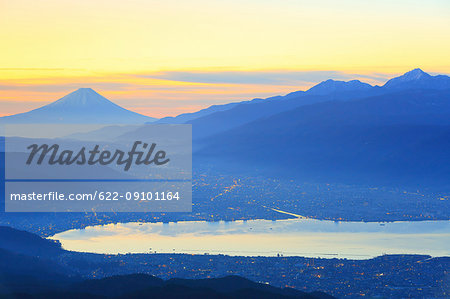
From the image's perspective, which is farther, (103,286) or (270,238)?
(270,238)

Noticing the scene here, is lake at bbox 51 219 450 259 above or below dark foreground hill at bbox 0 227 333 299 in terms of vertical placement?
below

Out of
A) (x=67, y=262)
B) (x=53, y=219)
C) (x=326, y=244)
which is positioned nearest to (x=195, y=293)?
(x=67, y=262)

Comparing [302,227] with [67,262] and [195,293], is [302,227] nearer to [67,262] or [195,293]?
[67,262]

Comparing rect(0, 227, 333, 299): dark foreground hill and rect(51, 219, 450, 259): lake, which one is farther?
rect(51, 219, 450, 259): lake

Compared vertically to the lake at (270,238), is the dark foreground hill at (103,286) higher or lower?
higher

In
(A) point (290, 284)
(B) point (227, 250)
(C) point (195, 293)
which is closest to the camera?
(C) point (195, 293)

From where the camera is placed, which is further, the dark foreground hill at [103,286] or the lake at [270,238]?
the lake at [270,238]

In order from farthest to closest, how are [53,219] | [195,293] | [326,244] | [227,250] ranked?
1. [53,219]
2. [326,244]
3. [227,250]
4. [195,293]

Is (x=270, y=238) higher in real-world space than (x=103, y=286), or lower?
lower
